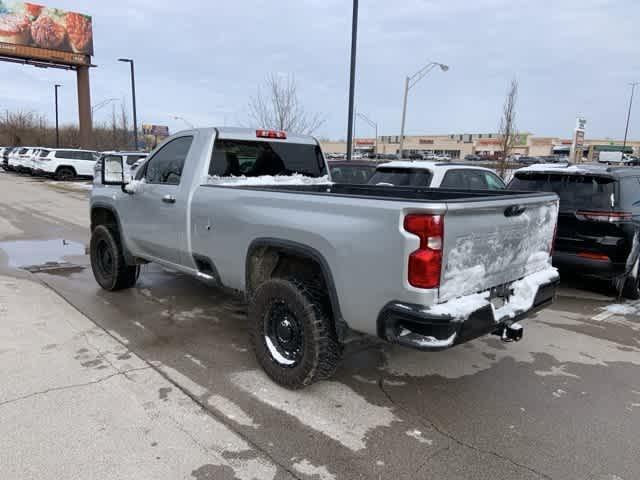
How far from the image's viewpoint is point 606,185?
19.6ft

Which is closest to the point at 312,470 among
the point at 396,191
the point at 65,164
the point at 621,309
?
the point at 396,191

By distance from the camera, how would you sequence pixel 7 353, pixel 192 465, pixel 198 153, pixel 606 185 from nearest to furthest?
pixel 192 465, pixel 7 353, pixel 198 153, pixel 606 185

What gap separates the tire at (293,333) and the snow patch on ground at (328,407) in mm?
104

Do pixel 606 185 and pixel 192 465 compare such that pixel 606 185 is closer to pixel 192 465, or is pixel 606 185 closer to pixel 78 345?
pixel 192 465

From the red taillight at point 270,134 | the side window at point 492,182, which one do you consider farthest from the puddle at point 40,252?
the side window at point 492,182

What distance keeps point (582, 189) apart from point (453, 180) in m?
2.05

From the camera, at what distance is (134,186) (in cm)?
534

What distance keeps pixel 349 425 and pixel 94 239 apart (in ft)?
14.7

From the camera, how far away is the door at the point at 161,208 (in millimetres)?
4773

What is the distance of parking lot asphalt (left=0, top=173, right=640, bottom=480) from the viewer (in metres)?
2.86

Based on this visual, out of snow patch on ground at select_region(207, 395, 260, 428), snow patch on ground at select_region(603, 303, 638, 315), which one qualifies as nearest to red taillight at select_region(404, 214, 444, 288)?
snow patch on ground at select_region(207, 395, 260, 428)

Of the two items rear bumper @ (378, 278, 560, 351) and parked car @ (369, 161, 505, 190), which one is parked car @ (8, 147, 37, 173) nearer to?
parked car @ (369, 161, 505, 190)

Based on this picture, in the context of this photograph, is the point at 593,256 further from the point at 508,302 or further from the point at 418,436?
the point at 418,436

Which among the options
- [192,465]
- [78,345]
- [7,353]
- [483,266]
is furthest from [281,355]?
[7,353]
